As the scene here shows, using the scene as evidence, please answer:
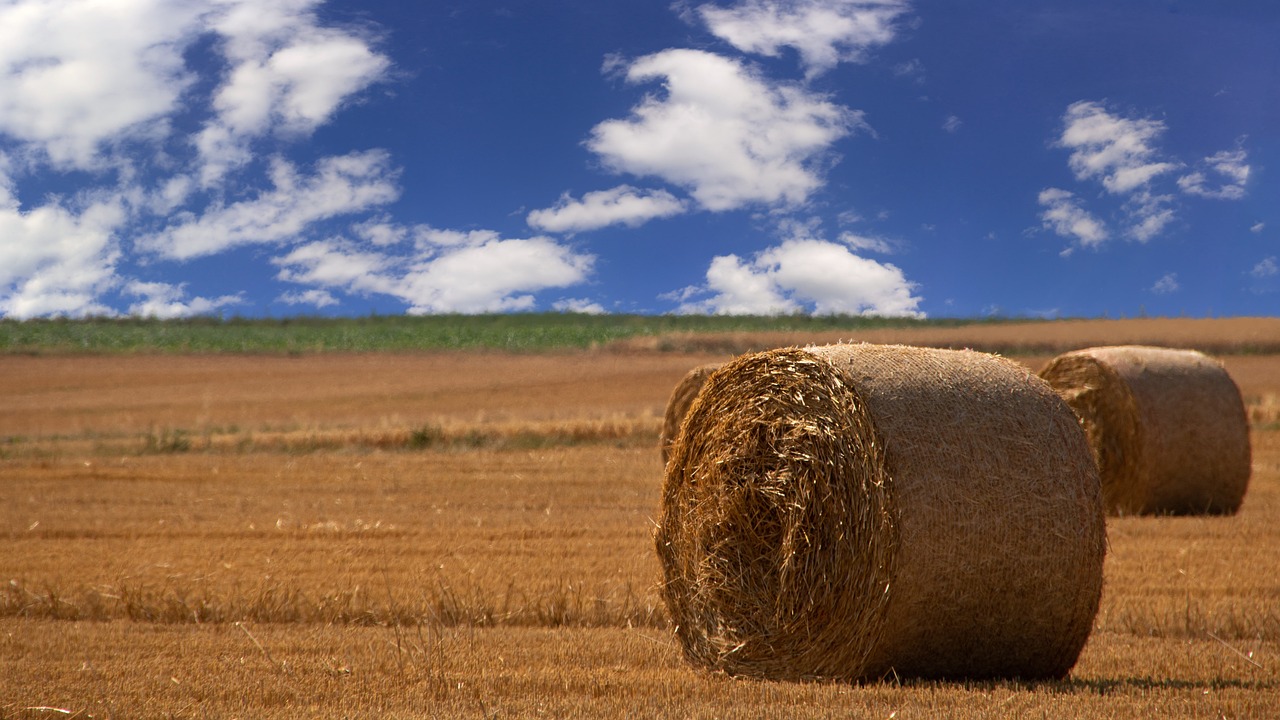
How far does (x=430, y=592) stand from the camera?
28.3 ft

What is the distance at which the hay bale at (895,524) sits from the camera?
5.93m

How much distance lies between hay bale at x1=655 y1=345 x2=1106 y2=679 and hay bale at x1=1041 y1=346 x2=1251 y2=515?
7.28 meters

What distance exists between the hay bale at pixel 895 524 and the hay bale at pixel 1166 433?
7.28 m

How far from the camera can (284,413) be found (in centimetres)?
2920

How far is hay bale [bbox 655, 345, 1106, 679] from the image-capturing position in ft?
19.5

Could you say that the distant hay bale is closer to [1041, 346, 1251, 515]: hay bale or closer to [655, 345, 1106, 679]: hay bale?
[1041, 346, 1251, 515]: hay bale

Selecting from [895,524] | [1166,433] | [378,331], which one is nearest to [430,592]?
[895,524]

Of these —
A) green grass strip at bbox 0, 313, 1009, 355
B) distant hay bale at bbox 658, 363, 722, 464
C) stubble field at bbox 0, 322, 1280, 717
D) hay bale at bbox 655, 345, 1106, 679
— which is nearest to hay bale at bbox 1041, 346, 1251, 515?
stubble field at bbox 0, 322, 1280, 717

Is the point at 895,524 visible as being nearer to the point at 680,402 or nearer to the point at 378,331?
the point at 680,402

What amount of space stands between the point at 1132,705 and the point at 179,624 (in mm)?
6196

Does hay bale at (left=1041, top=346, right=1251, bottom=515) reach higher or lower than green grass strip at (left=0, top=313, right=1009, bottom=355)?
lower

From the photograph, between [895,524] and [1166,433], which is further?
[1166,433]

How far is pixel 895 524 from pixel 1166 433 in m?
8.59

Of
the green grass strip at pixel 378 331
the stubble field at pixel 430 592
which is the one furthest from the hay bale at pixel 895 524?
the green grass strip at pixel 378 331
